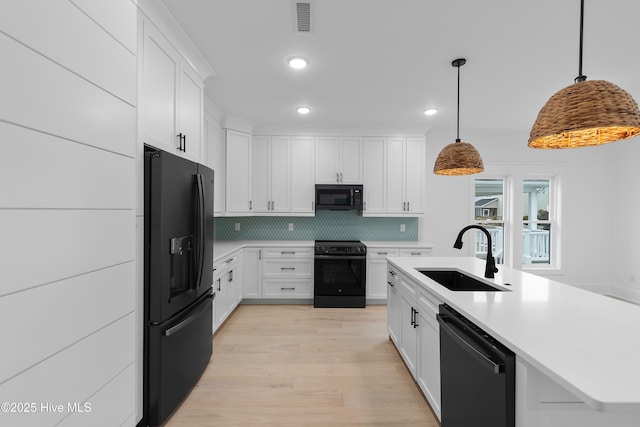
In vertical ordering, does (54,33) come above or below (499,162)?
below

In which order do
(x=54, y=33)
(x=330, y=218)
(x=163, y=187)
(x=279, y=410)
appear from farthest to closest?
(x=330, y=218) < (x=279, y=410) < (x=163, y=187) < (x=54, y=33)

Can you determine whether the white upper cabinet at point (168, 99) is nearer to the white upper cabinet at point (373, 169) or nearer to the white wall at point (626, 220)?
the white upper cabinet at point (373, 169)

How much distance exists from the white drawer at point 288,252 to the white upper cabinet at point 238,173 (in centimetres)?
65

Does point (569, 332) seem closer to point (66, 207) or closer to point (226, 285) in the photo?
point (66, 207)

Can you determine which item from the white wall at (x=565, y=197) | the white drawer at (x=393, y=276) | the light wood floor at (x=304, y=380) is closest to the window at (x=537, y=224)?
the white wall at (x=565, y=197)

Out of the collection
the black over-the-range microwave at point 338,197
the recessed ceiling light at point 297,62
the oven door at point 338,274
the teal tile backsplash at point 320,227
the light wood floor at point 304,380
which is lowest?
the light wood floor at point 304,380

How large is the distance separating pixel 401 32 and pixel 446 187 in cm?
308

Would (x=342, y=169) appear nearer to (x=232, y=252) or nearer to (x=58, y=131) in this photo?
(x=232, y=252)

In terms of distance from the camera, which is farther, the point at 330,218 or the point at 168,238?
the point at 330,218

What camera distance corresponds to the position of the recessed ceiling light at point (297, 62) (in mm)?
2280

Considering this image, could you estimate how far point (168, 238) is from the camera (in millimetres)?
1691

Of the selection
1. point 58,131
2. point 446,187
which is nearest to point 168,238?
point 58,131

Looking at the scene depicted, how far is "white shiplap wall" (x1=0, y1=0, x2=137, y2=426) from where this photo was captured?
1.85 ft

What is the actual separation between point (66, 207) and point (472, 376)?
159cm
